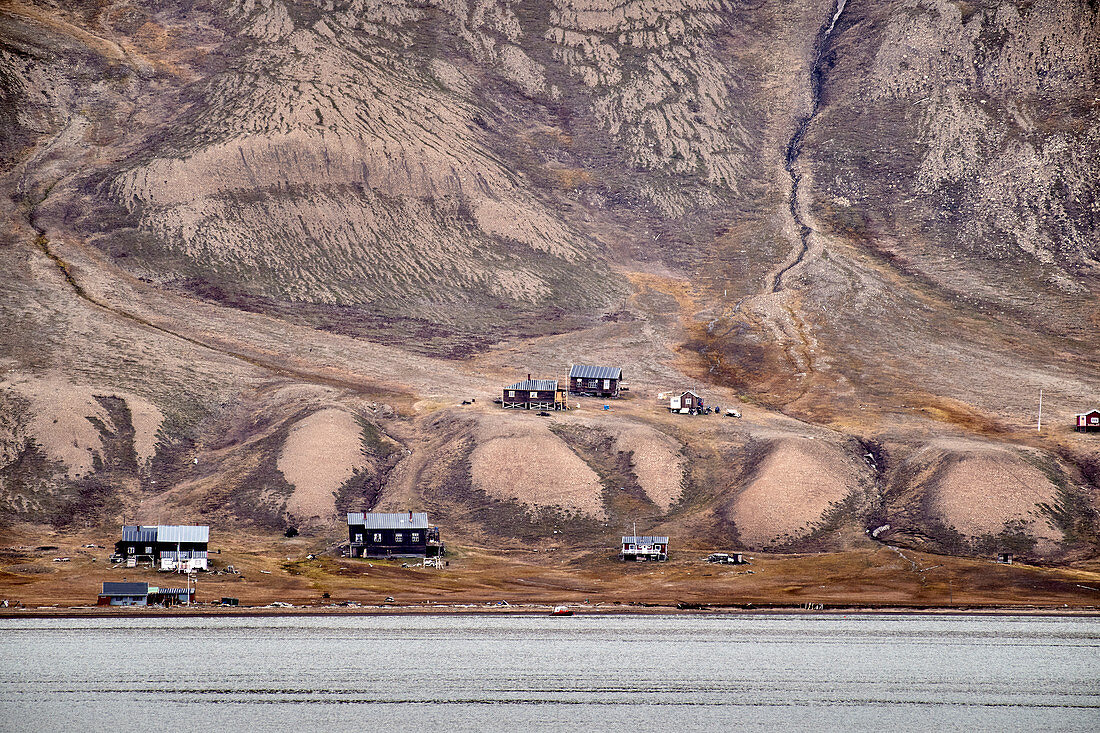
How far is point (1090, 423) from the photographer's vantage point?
117062 mm

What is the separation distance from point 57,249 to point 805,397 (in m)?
93.9

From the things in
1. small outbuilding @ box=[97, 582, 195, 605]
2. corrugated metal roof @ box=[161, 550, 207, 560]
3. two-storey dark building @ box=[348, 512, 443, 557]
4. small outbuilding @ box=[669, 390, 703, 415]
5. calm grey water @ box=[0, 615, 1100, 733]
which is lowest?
calm grey water @ box=[0, 615, 1100, 733]

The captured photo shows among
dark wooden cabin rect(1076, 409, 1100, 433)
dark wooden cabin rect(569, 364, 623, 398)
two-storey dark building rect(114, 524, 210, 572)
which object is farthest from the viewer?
dark wooden cabin rect(569, 364, 623, 398)

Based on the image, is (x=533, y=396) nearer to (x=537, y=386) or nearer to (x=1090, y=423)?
(x=537, y=386)

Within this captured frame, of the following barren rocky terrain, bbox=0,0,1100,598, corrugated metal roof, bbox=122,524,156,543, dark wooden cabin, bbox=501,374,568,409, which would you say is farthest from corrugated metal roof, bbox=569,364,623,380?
corrugated metal roof, bbox=122,524,156,543

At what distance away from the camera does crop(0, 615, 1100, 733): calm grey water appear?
6400cm

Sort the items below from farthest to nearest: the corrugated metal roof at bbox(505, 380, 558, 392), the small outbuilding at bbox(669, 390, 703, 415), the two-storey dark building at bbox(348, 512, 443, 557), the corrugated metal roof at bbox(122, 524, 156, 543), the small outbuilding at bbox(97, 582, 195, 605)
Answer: the small outbuilding at bbox(669, 390, 703, 415), the corrugated metal roof at bbox(505, 380, 558, 392), the two-storey dark building at bbox(348, 512, 443, 557), the corrugated metal roof at bbox(122, 524, 156, 543), the small outbuilding at bbox(97, 582, 195, 605)

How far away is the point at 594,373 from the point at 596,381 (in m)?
1.08

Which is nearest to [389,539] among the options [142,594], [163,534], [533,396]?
[163,534]

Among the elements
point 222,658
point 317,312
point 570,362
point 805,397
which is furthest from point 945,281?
point 222,658

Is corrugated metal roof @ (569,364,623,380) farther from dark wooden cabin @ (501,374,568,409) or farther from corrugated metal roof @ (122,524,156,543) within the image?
corrugated metal roof @ (122,524,156,543)

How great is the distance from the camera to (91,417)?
11394cm

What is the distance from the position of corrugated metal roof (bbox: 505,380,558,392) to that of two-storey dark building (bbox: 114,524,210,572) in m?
41.0

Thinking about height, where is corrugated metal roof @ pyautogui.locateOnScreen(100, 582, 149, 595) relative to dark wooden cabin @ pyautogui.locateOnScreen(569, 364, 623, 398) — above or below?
below
